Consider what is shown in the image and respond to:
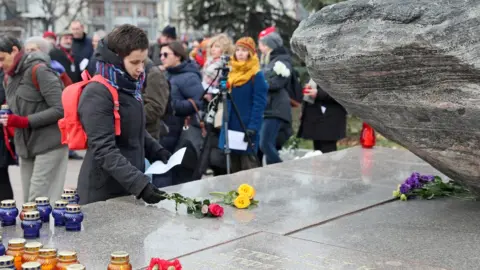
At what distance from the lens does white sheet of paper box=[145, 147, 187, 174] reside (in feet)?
15.7

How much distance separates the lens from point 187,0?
604 inches

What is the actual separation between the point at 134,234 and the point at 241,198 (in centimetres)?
96

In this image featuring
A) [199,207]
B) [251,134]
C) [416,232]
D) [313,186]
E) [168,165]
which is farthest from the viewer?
[251,134]

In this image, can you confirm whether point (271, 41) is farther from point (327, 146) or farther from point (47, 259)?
point (47, 259)

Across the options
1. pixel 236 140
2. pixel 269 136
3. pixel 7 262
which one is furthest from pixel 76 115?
pixel 269 136

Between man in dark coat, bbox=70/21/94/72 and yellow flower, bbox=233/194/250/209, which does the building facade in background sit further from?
yellow flower, bbox=233/194/250/209

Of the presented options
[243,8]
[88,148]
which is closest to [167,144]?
[88,148]

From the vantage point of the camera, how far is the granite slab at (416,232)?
3.89 m

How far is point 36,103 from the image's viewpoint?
19.9 ft

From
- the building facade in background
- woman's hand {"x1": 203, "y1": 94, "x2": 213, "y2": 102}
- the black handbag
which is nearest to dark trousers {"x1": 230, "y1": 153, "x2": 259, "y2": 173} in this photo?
the black handbag

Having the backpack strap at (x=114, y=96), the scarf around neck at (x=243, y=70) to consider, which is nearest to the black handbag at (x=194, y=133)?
the scarf around neck at (x=243, y=70)

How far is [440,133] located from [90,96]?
2074 millimetres

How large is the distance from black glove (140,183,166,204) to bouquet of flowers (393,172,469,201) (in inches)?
69.5

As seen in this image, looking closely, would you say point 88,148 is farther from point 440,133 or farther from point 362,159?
point 362,159
